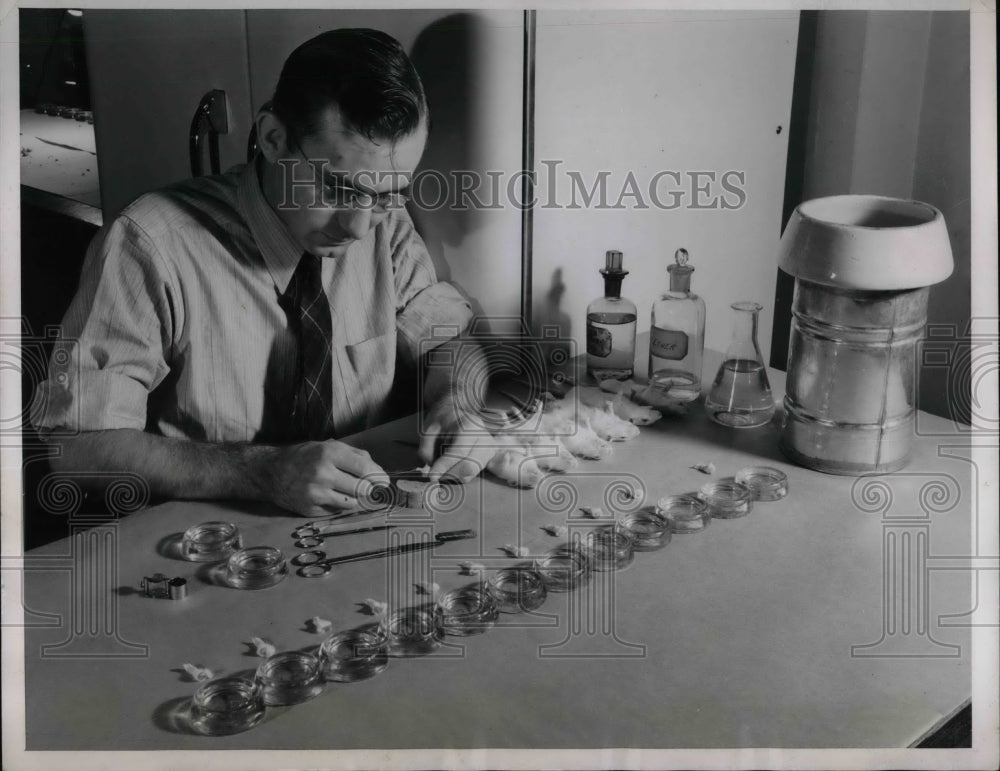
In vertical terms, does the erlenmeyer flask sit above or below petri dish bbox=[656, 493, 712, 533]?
above

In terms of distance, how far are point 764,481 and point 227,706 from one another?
2.07 feet

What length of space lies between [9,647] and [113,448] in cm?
22

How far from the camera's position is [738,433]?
1.24 meters

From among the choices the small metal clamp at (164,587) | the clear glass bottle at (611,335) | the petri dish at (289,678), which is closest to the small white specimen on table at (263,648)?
the petri dish at (289,678)

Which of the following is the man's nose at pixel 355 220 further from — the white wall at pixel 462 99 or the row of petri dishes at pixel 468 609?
the row of petri dishes at pixel 468 609

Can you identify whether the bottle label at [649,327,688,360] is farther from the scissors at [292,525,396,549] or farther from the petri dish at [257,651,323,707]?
the petri dish at [257,651,323,707]

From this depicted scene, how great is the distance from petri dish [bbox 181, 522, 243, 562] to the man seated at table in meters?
0.06

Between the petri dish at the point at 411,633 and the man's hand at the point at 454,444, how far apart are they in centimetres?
23

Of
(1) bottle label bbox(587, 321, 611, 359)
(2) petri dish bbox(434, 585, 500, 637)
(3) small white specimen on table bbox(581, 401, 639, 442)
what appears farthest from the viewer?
(1) bottle label bbox(587, 321, 611, 359)

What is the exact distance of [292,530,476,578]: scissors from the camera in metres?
0.94

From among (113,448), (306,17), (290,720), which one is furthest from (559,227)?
(290,720)

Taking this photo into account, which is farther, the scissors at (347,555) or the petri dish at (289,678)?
the scissors at (347,555)

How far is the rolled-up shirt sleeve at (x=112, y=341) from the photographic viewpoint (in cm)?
106

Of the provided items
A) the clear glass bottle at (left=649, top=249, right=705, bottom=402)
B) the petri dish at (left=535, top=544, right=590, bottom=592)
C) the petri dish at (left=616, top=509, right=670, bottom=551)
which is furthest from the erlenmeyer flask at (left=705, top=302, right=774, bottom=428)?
the petri dish at (left=535, top=544, right=590, bottom=592)
